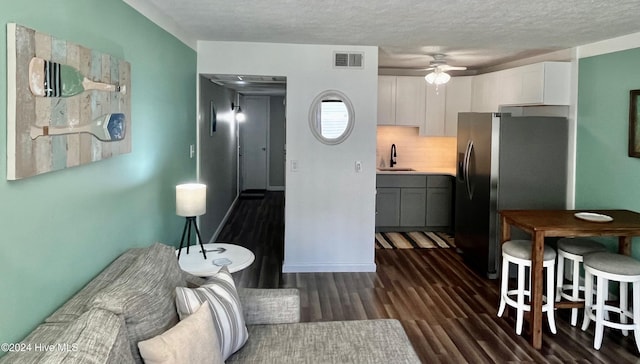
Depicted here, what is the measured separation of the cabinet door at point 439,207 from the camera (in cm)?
670

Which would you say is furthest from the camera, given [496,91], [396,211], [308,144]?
[396,211]

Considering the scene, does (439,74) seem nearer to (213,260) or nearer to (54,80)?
(213,260)

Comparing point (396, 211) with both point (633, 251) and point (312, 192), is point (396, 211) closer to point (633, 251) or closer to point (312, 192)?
point (312, 192)

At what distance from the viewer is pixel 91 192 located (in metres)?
2.18

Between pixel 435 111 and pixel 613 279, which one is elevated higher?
pixel 435 111

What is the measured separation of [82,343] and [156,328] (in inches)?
16.5

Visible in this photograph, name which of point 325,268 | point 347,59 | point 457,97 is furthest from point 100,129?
point 457,97

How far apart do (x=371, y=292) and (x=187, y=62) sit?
2.78 metres

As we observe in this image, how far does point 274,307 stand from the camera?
2578 mm

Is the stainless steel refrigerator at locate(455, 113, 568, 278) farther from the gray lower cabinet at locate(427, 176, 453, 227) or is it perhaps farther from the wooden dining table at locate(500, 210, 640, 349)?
the gray lower cabinet at locate(427, 176, 453, 227)

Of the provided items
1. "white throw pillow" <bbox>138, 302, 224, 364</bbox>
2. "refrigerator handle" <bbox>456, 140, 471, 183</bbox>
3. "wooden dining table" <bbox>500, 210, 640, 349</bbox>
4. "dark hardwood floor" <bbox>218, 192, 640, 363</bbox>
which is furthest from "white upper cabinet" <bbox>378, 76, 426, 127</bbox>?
"white throw pillow" <bbox>138, 302, 224, 364</bbox>

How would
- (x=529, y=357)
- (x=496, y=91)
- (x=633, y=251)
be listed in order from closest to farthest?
(x=529, y=357), (x=633, y=251), (x=496, y=91)

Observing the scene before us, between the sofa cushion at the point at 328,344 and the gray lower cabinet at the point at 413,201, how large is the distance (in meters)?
4.15

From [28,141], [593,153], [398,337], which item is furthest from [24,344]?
[593,153]
